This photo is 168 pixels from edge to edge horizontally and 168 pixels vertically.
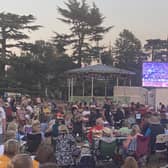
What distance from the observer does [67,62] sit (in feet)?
162

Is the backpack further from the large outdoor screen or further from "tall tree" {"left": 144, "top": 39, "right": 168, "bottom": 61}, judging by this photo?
"tall tree" {"left": 144, "top": 39, "right": 168, "bottom": 61}

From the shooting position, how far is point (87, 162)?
10.5m

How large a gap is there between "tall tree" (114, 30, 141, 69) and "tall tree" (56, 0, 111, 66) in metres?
6.71

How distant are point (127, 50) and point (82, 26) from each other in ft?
39.2

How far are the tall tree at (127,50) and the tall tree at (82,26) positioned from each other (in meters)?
6.71

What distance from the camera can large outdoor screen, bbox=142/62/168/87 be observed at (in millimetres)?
31953

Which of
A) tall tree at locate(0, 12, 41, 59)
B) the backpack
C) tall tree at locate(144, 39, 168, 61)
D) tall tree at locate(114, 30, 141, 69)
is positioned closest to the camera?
the backpack

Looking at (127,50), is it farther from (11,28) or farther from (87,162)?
(87,162)

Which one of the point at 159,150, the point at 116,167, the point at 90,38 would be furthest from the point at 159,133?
the point at 90,38

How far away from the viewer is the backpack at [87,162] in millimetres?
10384

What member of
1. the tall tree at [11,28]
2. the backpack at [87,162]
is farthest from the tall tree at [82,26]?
the backpack at [87,162]

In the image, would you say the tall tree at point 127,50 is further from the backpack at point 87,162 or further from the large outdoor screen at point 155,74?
the backpack at point 87,162

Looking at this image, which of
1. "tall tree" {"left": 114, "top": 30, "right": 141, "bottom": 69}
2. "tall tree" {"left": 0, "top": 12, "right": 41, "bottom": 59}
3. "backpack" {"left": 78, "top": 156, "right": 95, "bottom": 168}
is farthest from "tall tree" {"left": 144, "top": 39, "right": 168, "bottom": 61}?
"backpack" {"left": 78, "top": 156, "right": 95, "bottom": 168}

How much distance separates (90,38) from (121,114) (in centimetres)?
3294
